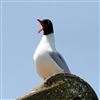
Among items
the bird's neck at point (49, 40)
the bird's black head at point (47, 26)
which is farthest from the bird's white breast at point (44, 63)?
the bird's black head at point (47, 26)

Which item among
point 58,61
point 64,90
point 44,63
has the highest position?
point 64,90

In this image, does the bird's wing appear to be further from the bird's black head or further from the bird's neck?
the bird's black head

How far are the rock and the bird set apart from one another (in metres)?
5.44

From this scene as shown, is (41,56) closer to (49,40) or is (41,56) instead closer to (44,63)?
(44,63)

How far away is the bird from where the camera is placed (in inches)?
479

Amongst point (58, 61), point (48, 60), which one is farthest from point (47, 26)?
point (48, 60)

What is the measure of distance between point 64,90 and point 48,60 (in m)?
6.37

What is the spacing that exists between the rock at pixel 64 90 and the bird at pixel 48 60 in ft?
17.8

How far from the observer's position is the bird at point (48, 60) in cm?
1216

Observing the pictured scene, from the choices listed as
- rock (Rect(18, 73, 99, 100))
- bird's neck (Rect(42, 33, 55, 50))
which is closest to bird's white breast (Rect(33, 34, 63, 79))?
bird's neck (Rect(42, 33, 55, 50))

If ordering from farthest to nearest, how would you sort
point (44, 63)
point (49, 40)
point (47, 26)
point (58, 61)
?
point (47, 26) < point (49, 40) < point (58, 61) < point (44, 63)

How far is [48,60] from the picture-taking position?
490 inches

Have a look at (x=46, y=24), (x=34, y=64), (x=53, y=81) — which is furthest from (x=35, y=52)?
(x=53, y=81)

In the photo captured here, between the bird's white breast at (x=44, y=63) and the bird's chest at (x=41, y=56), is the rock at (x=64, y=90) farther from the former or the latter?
the bird's chest at (x=41, y=56)
